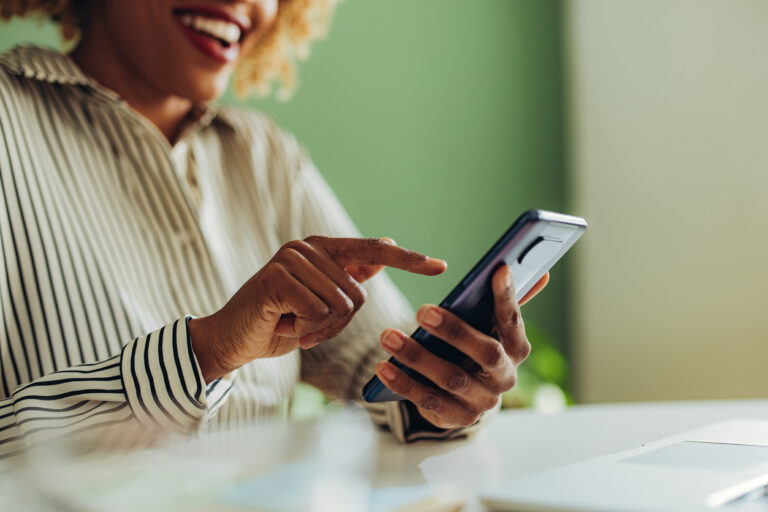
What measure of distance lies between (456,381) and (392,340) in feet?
0.23

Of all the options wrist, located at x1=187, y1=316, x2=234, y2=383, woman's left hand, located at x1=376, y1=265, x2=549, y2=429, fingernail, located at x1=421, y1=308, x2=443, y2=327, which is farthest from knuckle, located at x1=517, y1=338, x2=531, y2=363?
wrist, located at x1=187, y1=316, x2=234, y2=383

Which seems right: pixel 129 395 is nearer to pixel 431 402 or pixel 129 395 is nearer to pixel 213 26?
pixel 431 402

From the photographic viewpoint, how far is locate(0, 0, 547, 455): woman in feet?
1.91

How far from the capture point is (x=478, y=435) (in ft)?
2.47

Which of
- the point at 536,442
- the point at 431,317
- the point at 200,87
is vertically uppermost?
the point at 200,87

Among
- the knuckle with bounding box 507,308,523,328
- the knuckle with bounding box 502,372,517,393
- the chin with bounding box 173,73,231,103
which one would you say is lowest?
the knuckle with bounding box 502,372,517,393

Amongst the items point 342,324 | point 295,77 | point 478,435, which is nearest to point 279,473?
point 342,324

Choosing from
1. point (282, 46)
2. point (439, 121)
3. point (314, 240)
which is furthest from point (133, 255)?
point (439, 121)

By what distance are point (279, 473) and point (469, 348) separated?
0.17 metres

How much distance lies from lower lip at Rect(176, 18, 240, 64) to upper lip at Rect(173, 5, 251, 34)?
22 millimetres

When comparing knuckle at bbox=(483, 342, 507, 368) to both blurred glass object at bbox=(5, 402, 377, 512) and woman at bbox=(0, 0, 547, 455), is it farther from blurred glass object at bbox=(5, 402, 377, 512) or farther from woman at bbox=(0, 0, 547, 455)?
blurred glass object at bbox=(5, 402, 377, 512)

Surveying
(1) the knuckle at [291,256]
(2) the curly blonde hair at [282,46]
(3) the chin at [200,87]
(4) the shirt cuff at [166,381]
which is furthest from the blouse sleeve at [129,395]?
(2) the curly blonde hair at [282,46]

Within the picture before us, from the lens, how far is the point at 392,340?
559 millimetres

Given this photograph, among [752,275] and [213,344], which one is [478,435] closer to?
[213,344]
